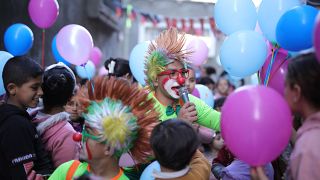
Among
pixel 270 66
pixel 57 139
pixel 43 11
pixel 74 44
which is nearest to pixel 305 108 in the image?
pixel 270 66

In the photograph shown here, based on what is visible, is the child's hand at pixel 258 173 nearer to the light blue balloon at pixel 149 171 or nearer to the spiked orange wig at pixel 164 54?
the light blue balloon at pixel 149 171

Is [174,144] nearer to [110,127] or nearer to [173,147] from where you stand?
[173,147]

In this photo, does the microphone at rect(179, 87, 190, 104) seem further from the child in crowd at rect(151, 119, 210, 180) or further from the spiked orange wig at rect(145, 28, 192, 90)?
the child in crowd at rect(151, 119, 210, 180)

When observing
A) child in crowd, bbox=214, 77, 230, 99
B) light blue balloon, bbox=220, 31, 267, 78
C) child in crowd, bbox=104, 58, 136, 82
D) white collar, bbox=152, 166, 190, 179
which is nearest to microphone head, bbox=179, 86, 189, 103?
light blue balloon, bbox=220, 31, 267, 78

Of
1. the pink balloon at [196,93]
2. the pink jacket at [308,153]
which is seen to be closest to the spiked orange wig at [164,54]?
the pink jacket at [308,153]

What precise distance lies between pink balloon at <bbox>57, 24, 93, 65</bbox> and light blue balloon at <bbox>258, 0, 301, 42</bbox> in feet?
5.98

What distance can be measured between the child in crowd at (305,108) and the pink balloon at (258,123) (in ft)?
0.20

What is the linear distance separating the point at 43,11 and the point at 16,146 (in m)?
2.40

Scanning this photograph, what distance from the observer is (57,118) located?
115 inches

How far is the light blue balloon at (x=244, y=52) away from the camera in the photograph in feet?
9.74

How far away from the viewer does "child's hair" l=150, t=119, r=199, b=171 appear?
2057 millimetres

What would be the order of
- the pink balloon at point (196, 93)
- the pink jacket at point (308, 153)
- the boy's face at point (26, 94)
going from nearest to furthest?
the pink jacket at point (308, 153) → the boy's face at point (26, 94) → the pink balloon at point (196, 93)

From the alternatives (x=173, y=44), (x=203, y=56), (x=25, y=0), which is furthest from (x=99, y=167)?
(x=25, y=0)

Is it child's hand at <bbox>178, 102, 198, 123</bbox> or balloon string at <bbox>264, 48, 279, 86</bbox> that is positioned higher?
balloon string at <bbox>264, 48, 279, 86</bbox>
